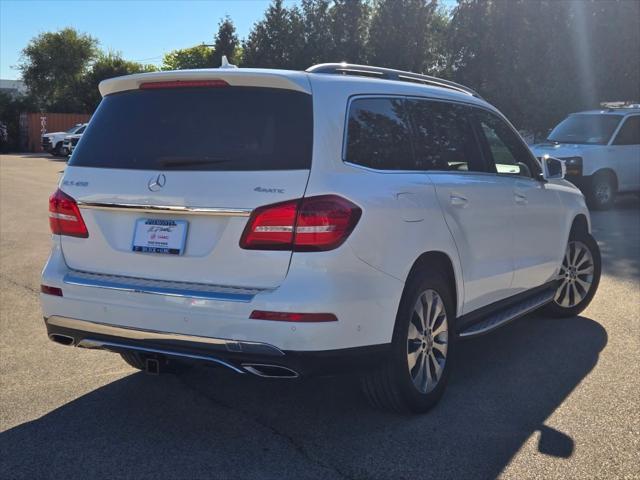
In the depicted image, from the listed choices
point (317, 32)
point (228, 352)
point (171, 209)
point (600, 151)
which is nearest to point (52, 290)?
point (171, 209)

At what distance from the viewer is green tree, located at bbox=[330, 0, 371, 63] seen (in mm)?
37375

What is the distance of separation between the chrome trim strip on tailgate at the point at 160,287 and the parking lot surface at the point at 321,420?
2.61 ft

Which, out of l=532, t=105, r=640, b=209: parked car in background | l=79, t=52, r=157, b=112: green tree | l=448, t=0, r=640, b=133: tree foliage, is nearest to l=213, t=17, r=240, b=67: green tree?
l=79, t=52, r=157, b=112: green tree

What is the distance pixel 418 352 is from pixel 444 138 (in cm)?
142

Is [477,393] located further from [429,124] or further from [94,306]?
[94,306]

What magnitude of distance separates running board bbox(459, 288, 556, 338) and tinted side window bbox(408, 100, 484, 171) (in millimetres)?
997

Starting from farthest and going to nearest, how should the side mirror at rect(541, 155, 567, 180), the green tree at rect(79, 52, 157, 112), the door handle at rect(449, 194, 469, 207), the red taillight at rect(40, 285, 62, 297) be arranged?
1. the green tree at rect(79, 52, 157, 112)
2. the side mirror at rect(541, 155, 567, 180)
3. the door handle at rect(449, 194, 469, 207)
4. the red taillight at rect(40, 285, 62, 297)

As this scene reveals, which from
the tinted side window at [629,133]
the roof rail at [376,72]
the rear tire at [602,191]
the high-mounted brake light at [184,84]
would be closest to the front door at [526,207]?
the roof rail at [376,72]

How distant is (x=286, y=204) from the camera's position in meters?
3.52

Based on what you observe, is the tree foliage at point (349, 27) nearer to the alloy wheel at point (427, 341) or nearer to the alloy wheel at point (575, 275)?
the alloy wheel at point (575, 275)

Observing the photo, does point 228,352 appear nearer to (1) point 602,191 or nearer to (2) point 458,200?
(2) point 458,200

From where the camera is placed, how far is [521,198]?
540cm

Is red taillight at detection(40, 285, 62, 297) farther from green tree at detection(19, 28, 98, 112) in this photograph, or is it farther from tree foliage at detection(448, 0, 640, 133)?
Result: green tree at detection(19, 28, 98, 112)

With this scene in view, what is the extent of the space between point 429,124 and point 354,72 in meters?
0.58
